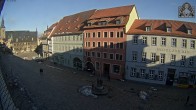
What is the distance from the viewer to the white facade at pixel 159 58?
1037 inches

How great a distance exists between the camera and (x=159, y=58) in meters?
30.1

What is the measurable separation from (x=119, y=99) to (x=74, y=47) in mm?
23263

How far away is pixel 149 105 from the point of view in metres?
21.5

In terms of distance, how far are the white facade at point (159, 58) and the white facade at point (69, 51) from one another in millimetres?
12467

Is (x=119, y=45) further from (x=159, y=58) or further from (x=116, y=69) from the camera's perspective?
(x=159, y=58)

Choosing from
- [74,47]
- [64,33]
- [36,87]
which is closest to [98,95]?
[36,87]

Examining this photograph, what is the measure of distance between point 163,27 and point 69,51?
2203 centimetres

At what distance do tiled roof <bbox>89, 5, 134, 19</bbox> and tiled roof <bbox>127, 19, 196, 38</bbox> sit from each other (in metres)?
2.55

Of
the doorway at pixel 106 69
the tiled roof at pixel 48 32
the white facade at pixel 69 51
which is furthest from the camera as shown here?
the tiled roof at pixel 48 32

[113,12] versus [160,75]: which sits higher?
[113,12]

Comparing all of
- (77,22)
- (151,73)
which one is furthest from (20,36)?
(151,73)

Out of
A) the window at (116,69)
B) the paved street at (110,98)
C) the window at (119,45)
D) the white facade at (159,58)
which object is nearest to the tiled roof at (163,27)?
the white facade at (159,58)

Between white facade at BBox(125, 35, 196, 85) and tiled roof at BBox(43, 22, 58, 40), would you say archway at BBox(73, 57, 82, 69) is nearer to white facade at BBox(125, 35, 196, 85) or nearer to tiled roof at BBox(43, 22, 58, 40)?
white facade at BBox(125, 35, 196, 85)

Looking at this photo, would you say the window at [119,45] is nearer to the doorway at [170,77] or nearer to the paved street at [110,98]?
the paved street at [110,98]
